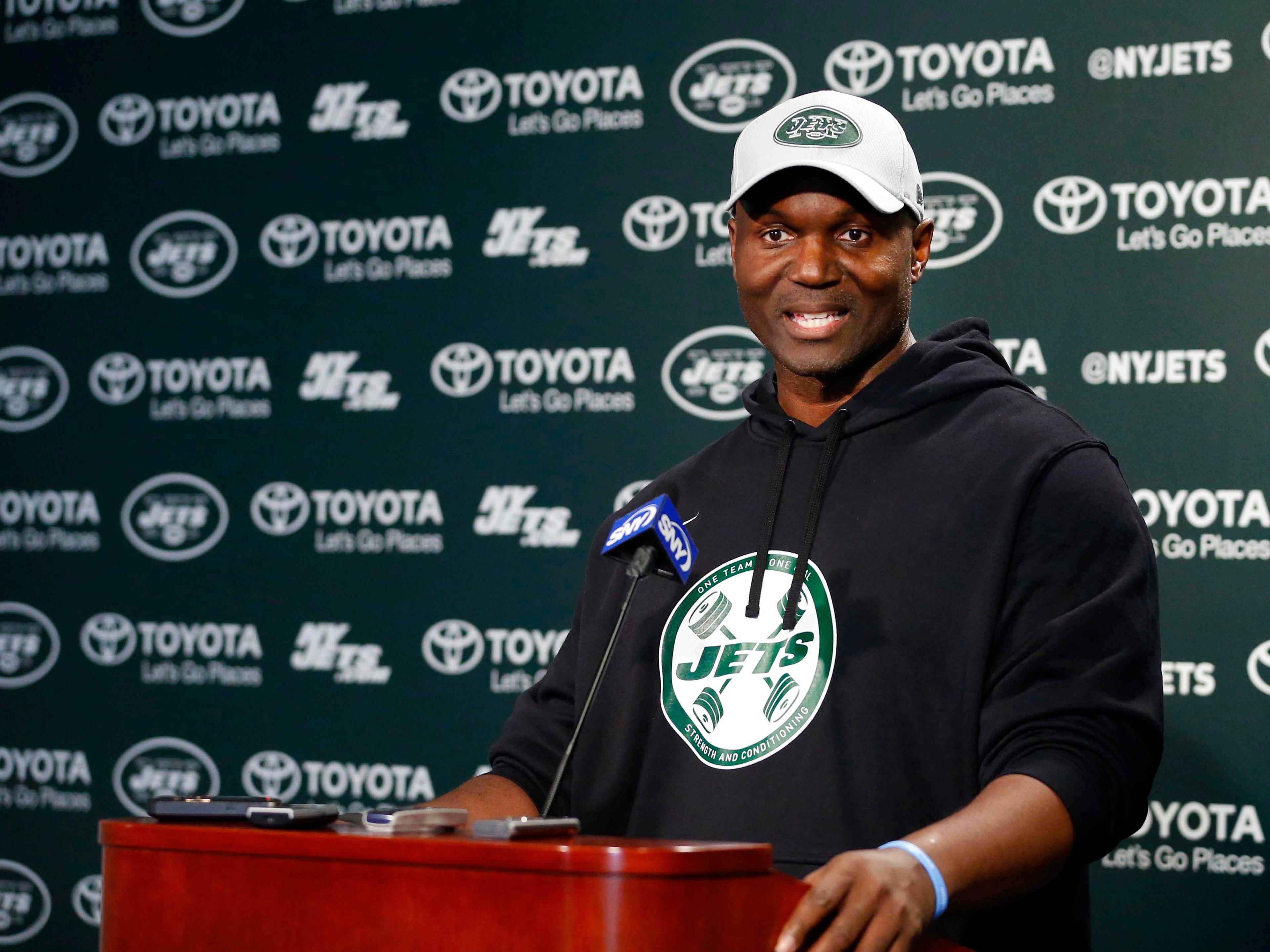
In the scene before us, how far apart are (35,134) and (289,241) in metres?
0.79

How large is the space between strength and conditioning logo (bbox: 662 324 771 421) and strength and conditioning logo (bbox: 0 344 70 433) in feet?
5.03

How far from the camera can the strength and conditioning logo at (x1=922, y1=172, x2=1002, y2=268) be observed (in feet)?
8.51

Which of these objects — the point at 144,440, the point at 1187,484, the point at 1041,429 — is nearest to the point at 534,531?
the point at 144,440

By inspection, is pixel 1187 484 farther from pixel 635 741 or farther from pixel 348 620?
pixel 348 620

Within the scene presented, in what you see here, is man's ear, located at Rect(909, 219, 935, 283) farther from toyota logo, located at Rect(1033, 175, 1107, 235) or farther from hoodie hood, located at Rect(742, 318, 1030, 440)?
toyota logo, located at Rect(1033, 175, 1107, 235)

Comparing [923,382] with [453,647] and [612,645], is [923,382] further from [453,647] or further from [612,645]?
[453,647]

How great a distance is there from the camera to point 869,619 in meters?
1.40

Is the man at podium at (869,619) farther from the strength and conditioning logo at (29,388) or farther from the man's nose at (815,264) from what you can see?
the strength and conditioning logo at (29,388)

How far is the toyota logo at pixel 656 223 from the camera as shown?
2.81m

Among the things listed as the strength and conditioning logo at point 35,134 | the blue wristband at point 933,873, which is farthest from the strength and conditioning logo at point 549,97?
the blue wristband at point 933,873

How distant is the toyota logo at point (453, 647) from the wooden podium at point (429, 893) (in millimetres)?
1888

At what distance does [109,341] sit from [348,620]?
945 mm

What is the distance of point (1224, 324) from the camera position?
244 cm

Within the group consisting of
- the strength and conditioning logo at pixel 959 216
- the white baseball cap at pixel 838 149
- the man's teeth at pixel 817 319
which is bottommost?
the man's teeth at pixel 817 319
